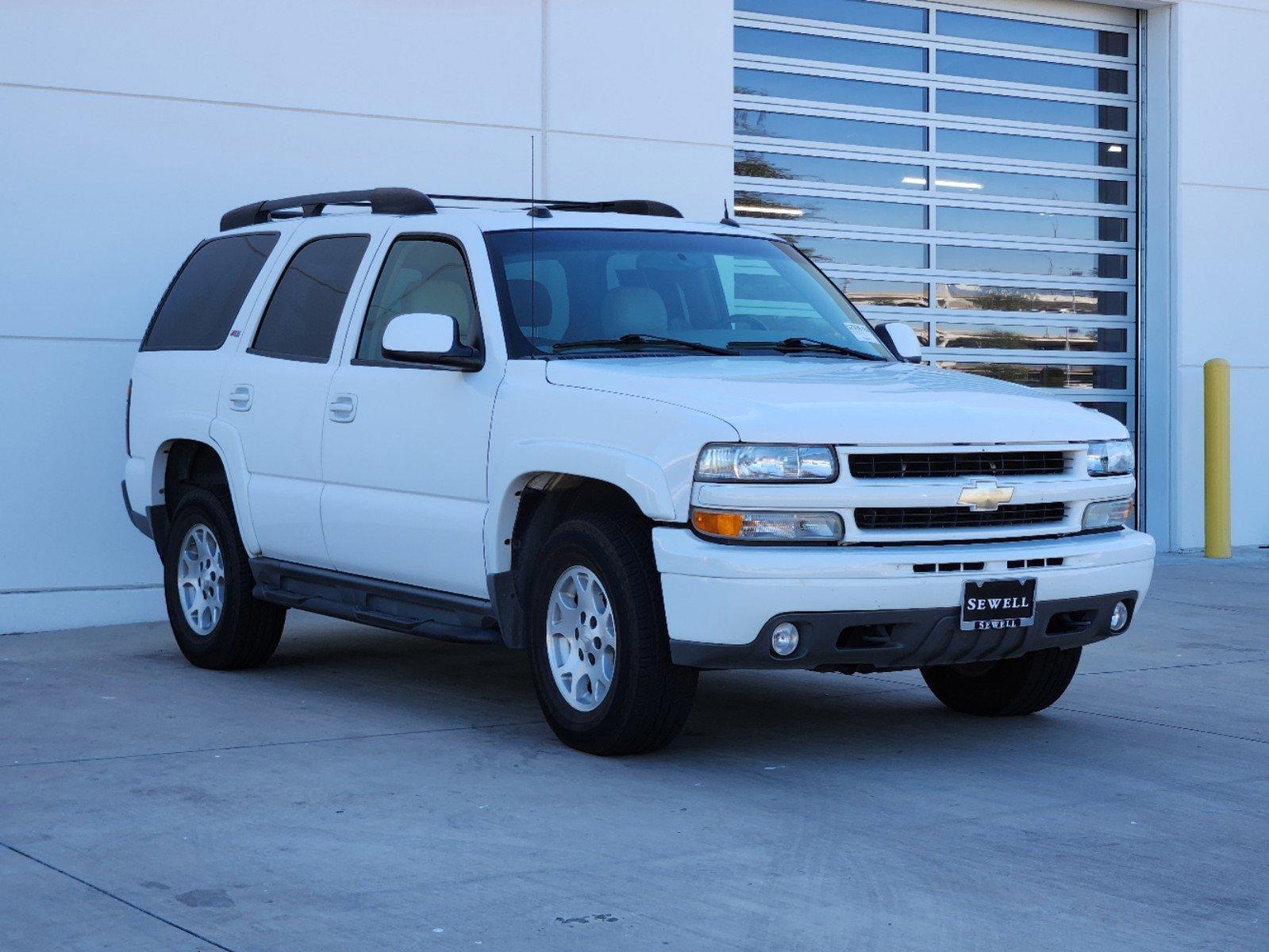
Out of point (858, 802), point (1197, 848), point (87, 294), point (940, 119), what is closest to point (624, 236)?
point (858, 802)

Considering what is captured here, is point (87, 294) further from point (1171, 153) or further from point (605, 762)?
point (1171, 153)

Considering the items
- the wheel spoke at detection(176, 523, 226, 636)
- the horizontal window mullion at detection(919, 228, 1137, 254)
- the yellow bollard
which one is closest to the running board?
the wheel spoke at detection(176, 523, 226, 636)

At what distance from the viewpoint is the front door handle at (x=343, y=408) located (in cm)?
729

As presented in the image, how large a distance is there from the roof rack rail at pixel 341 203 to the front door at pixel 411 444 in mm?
234

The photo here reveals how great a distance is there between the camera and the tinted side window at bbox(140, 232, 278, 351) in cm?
841

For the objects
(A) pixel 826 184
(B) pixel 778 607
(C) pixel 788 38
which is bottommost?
(B) pixel 778 607

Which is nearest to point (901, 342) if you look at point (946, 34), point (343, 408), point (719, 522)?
point (719, 522)

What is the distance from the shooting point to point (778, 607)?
5652 mm

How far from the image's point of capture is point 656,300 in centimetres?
700

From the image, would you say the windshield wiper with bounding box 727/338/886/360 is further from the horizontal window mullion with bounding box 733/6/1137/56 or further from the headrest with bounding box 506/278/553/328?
the horizontal window mullion with bounding box 733/6/1137/56

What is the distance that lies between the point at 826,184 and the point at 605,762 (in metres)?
8.09

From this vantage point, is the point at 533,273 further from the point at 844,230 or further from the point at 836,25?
the point at 836,25

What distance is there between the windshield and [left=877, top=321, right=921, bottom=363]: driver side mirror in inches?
2.3

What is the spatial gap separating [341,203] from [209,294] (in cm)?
87
